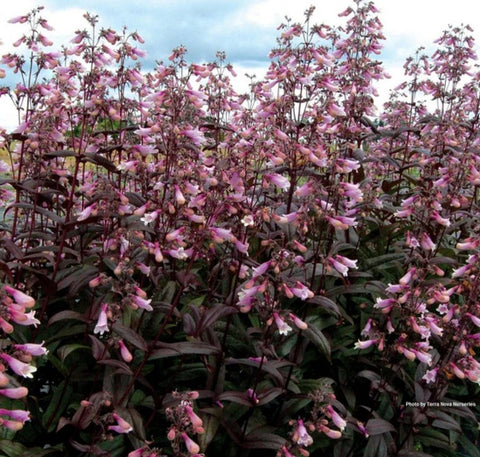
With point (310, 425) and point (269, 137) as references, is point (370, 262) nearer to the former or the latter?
point (269, 137)

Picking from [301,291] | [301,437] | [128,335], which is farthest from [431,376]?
[128,335]

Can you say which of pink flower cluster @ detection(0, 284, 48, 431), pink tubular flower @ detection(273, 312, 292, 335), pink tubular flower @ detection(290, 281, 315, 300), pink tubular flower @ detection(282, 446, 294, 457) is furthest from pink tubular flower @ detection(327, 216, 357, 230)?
pink flower cluster @ detection(0, 284, 48, 431)

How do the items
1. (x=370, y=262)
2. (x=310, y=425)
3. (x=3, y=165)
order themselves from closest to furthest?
(x=310, y=425), (x=3, y=165), (x=370, y=262)

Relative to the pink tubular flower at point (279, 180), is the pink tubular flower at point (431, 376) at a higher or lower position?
lower

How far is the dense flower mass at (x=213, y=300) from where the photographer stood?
3.43 metres

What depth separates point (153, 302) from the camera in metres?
3.72

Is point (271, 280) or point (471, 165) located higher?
point (471, 165)

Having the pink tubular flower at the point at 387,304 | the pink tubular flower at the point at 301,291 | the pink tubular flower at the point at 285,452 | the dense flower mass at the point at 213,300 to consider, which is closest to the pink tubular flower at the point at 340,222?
the dense flower mass at the point at 213,300

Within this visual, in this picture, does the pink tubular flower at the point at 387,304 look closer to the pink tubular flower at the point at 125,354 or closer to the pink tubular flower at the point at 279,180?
the pink tubular flower at the point at 279,180

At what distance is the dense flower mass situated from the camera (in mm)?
3434

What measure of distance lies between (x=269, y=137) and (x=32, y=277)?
2.08 meters

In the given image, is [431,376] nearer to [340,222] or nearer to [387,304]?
[387,304]

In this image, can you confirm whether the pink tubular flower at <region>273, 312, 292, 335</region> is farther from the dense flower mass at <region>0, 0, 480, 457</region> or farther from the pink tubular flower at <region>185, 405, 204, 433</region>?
the pink tubular flower at <region>185, 405, 204, 433</region>

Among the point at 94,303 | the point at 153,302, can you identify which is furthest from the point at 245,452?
the point at 94,303
